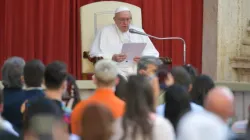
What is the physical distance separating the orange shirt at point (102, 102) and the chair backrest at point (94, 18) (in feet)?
16.0

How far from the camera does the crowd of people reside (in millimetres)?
2932

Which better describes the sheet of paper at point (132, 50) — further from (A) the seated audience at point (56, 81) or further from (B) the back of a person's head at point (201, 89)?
(A) the seated audience at point (56, 81)

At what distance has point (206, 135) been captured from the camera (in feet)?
9.63

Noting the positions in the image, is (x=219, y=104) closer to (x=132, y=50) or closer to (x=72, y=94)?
(x=72, y=94)

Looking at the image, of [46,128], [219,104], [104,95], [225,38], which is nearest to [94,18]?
[225,38]

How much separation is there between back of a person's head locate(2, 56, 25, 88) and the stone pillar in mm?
5816

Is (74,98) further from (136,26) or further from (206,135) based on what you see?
(136,26)

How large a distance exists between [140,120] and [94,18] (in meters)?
5.98

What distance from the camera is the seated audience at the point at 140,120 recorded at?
3.61 meters

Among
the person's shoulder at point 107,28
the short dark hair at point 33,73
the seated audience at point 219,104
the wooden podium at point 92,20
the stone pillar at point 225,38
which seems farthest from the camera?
the stone pillar at point 225,38

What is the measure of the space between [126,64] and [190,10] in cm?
261

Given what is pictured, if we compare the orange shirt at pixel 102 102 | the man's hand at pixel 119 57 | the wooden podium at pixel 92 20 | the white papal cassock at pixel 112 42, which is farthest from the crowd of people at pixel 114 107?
the wooden podium at pixel 92 20

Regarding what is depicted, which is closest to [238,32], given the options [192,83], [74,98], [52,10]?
[52,10]

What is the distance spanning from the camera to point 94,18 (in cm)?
955
